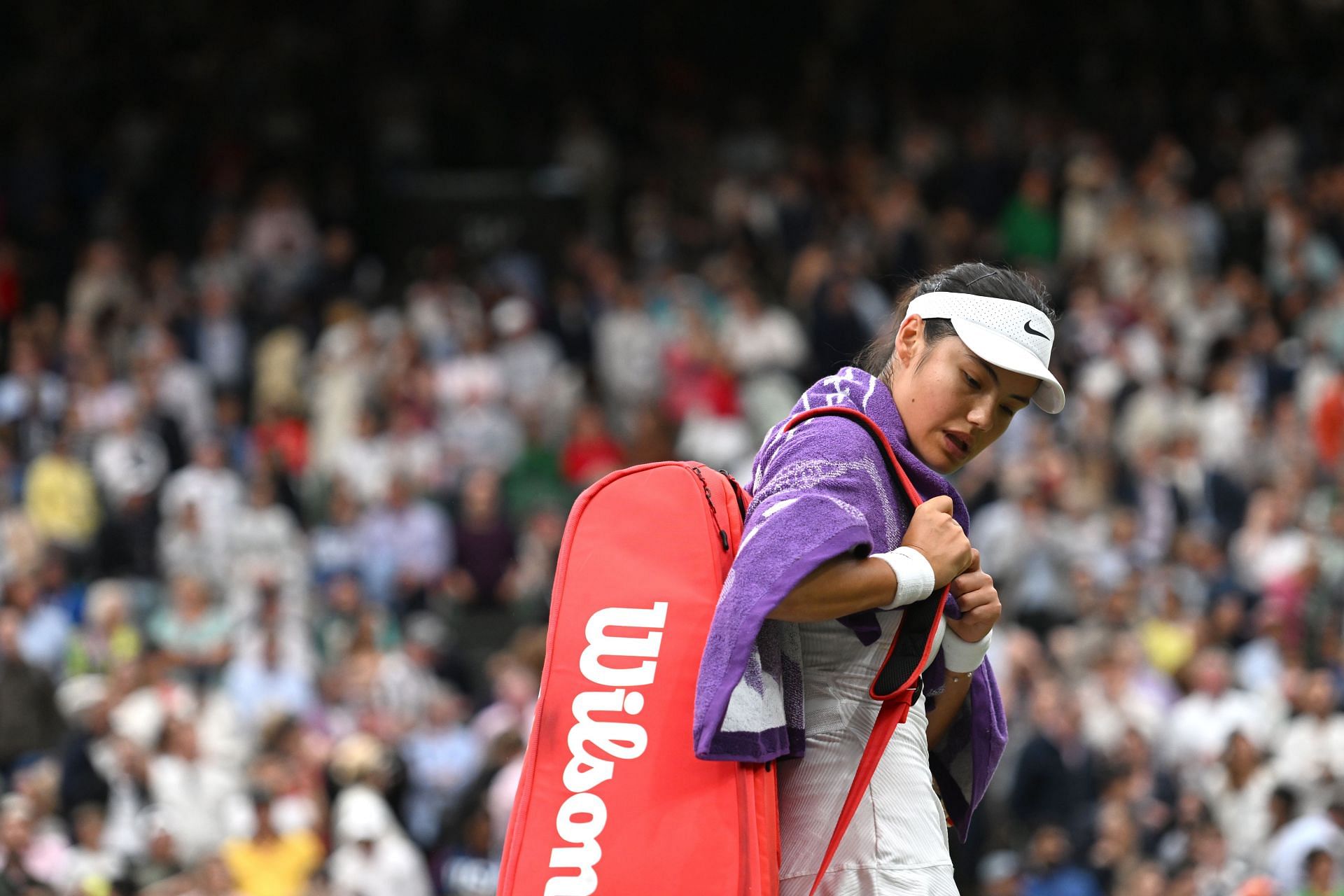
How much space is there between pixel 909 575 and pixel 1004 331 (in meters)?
0.45

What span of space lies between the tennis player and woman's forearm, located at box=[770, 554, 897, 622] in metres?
0.01

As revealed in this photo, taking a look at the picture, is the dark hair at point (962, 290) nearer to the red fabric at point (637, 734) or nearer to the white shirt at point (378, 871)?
the red fabric at point (637, 734)

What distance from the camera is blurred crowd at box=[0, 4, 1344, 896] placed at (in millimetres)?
9172

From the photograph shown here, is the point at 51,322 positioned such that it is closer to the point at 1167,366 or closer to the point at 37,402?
the point at 37,402

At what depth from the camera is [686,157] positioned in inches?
655

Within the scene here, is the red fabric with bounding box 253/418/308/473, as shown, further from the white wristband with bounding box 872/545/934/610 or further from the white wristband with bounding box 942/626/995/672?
the white wristband with bounding box 872/545/934/610

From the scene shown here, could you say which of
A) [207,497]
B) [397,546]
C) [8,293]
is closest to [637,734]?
[397,546]

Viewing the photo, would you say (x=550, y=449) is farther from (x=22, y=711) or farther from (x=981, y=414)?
(x=981, y=414)

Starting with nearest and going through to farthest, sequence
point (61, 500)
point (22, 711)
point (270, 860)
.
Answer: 1. point (270, 860)
2. point (22, 711)
3. point (61, 500)

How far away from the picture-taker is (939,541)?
2744 millimetres

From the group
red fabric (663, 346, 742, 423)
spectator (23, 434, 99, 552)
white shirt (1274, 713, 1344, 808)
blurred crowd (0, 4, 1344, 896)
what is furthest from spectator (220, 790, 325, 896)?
red fabric (663, 346, 742, 423)

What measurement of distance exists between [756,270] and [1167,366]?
3.40 m

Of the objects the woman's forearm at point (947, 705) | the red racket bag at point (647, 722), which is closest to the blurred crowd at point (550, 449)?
the woman's forearm at point (947, 705)

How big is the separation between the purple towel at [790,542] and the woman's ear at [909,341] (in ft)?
0.20
